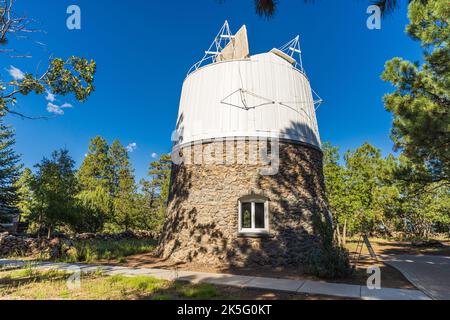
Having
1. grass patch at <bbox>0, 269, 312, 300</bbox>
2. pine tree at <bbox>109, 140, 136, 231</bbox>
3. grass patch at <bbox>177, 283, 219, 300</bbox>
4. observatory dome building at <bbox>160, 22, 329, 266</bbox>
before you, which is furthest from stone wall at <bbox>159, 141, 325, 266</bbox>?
pine tree at <bbox>109, 140, 136, 231</bbox>

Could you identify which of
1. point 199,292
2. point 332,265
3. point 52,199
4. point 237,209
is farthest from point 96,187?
point 332,265

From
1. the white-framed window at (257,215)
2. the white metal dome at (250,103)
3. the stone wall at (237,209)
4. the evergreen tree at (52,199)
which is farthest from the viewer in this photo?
the evergreen tree at (52,199)

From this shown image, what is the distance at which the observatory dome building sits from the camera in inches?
420

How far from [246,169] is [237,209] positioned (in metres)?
1.71

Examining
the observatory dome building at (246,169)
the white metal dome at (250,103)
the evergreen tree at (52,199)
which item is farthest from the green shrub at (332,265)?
the evergreen tree at (52,199)

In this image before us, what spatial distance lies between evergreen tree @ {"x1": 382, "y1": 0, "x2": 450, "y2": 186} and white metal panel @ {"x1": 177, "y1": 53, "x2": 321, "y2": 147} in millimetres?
3673

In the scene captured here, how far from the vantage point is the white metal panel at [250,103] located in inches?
468

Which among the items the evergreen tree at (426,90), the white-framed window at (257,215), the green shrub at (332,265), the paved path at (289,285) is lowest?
the paved path at (289,285)

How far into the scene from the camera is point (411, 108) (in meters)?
9.96

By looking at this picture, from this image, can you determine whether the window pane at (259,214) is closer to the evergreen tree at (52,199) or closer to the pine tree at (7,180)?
the evergreen tree at (52,199)

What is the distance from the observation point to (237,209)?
10984 millimetres

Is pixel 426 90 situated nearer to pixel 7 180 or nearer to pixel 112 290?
pixel 112 290

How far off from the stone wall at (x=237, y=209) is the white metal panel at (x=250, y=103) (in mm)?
906
